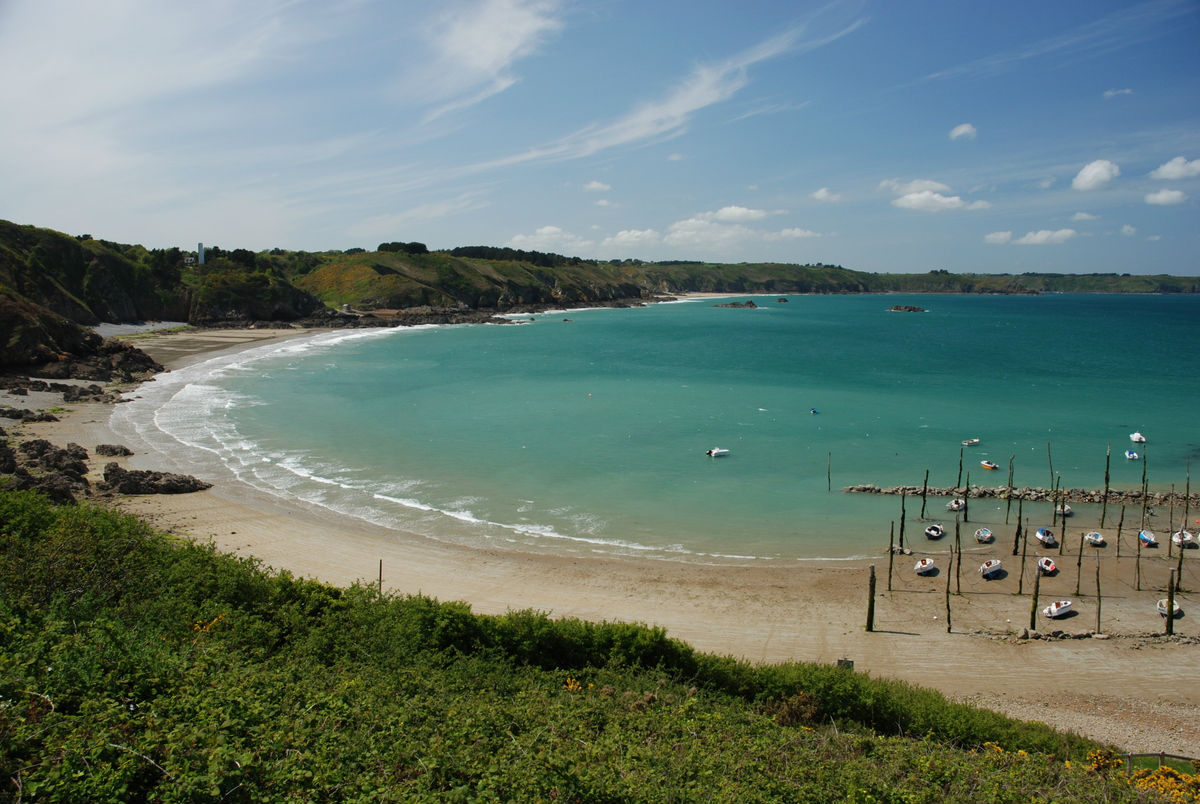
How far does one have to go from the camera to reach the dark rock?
29609 mm

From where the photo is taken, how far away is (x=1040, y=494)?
34250mm

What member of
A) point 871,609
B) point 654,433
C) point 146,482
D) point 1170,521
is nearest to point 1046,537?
point 1170,521

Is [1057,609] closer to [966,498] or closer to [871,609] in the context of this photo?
[871,609]

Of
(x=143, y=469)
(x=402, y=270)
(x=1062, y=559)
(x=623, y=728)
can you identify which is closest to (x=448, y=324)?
(x=402, y=270)

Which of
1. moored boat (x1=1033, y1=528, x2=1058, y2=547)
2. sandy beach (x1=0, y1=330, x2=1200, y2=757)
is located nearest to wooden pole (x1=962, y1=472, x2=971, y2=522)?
sandy beach (x1=0, y1=330, x2=1200, y2=757)

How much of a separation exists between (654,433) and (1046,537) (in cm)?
2335

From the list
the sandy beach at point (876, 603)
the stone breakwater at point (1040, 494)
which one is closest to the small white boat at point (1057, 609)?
the sandy beach at point (876, 603)

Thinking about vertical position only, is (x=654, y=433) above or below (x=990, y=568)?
above

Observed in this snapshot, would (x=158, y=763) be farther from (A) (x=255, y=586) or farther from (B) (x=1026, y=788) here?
(B) (x=1026, y=788)

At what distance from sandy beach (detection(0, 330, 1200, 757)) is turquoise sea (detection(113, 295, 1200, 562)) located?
2.06m

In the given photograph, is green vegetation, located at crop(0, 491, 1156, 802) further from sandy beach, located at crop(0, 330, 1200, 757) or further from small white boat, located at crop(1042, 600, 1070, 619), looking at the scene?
small white boat, located at crop(1042, 600, 1070, 619)

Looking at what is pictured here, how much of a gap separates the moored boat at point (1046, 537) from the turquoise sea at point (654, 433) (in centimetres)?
306

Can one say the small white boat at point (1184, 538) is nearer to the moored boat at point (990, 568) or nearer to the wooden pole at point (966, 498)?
the wooden pole at point (966, 498)

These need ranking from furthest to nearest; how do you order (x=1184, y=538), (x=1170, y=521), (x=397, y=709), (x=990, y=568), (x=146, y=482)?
1. (x=146, y=482)
2. (x=1170, y=521)
3. (x=1184, y=538)
4. (x=990, y=568)
5. (x=397, y=709)
